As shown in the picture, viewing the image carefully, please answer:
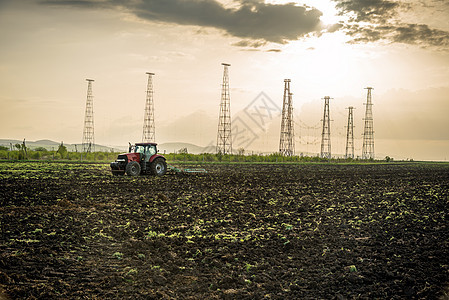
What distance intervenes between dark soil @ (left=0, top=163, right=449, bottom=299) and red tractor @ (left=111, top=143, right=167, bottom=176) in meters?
9.78

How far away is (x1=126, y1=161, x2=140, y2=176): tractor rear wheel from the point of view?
2572cm

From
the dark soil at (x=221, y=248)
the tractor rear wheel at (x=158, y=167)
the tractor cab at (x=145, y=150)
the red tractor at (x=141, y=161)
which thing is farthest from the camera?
the tractor cab at (x=145, y=150)

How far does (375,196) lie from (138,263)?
535 inches

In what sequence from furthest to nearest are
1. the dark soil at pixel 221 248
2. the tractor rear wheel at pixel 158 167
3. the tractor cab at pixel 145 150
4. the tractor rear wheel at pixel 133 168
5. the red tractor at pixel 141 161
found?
the tractor cab at pixel 145 150 < the tractor rear wheel at pixel 158 167 < the red tractor at pixel 141 161 < the tractor rear wheel at pixel 133 168 < the dark soil at pixel 221 248

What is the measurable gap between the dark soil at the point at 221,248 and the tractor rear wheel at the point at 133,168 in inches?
367

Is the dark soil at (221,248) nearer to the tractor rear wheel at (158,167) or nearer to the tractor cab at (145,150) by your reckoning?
the tractor rear wheel at (158,167)

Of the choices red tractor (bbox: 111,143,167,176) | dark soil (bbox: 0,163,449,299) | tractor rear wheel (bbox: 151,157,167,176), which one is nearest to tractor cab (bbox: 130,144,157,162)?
red tractor (bbox: 111,143,167,176)

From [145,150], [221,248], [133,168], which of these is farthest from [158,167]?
[221,248]

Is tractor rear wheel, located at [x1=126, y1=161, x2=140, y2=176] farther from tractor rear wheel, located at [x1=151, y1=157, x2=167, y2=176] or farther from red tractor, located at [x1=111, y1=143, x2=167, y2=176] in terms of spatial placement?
tractor rear wheel, located at [x1=151, y1=157, x2=167, y2=176]

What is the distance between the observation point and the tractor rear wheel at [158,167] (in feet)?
86.8

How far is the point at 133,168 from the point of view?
26.0 meters

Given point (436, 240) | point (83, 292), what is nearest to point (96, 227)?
point (83, 292)

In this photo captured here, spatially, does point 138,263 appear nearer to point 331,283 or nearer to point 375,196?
point 331,283

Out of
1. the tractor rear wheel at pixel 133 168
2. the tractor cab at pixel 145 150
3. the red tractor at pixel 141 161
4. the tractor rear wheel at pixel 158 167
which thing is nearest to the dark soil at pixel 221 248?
the tractor rear wheel at pixel 133 168
